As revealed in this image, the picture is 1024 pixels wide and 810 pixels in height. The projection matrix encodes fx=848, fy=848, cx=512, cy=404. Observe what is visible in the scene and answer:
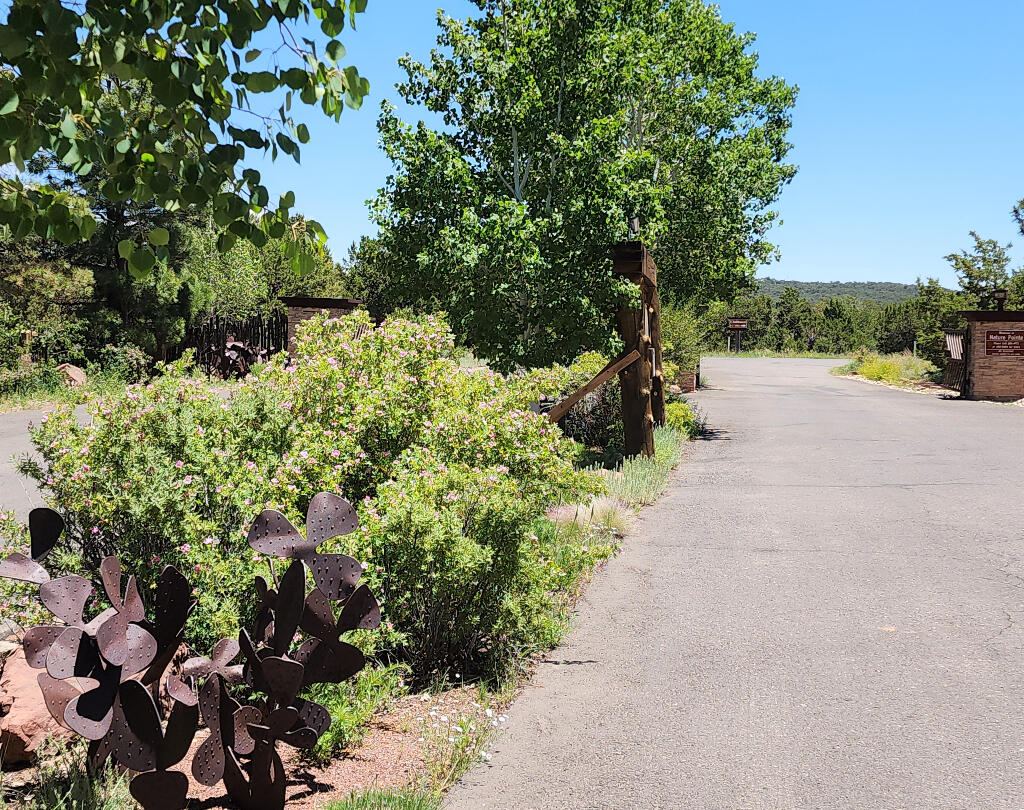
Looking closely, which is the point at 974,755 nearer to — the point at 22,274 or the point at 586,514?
the point at 586,514

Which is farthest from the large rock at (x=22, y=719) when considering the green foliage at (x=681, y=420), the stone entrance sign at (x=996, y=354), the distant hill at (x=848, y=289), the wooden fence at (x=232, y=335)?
the distant hill at (x=848, y=289)

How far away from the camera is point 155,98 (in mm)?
2684

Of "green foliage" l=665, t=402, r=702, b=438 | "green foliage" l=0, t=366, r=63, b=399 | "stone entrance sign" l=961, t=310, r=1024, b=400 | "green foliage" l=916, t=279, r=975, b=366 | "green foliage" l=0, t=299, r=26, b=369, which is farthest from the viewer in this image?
"green foliage" l=916, t=279, r=975, b=366

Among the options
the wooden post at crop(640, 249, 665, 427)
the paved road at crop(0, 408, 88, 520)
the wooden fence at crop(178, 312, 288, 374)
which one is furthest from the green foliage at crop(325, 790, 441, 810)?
the wooden fence at crop(178, 312, 288, 374)

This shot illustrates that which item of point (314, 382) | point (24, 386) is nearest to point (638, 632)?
point (314, 382)

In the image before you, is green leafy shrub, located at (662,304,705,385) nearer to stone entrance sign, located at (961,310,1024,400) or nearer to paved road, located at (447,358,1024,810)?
stone entrance sign, located at (961,310,1024,400)

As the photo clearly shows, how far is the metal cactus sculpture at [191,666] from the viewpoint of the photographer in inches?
106

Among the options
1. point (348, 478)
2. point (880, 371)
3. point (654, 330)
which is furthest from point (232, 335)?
point (880, 371)

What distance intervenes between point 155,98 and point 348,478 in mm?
2804

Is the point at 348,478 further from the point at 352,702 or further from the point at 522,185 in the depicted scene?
the point at 522,185

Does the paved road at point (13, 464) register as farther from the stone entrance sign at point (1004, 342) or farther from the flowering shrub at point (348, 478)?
the stone entrance sign at point (1004, 342)

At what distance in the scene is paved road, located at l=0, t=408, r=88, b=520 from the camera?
809 cm

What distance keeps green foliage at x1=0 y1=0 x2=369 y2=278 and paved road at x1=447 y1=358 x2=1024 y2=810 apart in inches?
95.1

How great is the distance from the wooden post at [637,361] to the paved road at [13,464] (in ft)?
22.0
